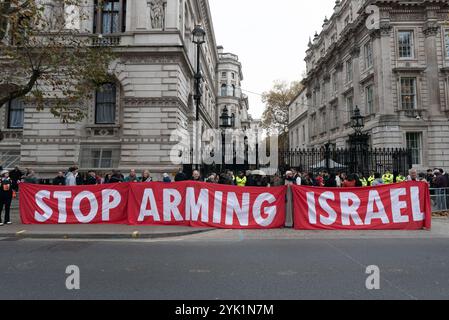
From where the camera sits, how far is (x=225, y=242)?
29.2 feet

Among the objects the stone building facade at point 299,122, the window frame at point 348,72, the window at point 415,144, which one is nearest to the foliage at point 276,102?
the stone building facade at point 299,122

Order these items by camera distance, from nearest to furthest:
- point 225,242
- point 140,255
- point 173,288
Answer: point 173,288
point 140,255
point 225,242

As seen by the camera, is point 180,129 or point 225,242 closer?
point 225,242

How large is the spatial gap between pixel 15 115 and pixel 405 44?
110 feet

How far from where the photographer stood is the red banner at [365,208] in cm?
1069

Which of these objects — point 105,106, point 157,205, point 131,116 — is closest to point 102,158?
point 131,116

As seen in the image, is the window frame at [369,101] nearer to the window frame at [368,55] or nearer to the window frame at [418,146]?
the window frame at [368,55]

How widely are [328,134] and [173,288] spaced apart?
42.6 metres

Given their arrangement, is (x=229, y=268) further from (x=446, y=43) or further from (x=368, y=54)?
(x=446, y=43)

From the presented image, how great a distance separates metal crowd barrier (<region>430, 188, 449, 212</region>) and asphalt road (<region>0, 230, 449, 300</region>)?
4910 mm

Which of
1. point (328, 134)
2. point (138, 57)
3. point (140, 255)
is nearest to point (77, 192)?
point (140, 255)

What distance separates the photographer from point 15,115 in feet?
77.7

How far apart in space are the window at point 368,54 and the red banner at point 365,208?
25.9 meters
